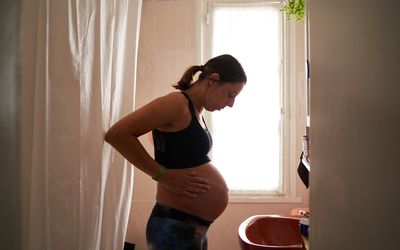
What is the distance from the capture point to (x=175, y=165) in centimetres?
106

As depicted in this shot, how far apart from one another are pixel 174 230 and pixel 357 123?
75 cm

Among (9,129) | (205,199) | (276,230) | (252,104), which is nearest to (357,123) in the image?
(9,129)

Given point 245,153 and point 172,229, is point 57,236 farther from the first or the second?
point 245,153

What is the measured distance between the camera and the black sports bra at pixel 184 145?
104cm

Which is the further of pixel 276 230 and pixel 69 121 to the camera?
pixel 276 230

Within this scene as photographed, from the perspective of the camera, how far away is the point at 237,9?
2.11 metres

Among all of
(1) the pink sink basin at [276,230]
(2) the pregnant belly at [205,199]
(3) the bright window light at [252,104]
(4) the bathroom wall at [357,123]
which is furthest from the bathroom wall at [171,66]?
(4) the bathroom wall at [357,123]

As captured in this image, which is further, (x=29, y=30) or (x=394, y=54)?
(x=29, y=30)

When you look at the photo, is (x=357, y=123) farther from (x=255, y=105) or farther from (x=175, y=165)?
(x=255, y=105)

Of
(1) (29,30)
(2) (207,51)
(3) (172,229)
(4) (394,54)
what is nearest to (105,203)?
(3) (172,229)

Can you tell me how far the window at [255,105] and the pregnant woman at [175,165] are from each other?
3.31ft

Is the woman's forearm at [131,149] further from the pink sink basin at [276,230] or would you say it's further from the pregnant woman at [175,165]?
the pink sink basin at [276,230]

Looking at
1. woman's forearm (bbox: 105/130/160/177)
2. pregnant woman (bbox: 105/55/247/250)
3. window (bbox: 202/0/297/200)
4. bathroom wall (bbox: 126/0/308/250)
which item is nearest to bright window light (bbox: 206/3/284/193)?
window (bbox: 202/0/297/200)

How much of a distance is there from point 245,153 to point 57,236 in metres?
1.53
